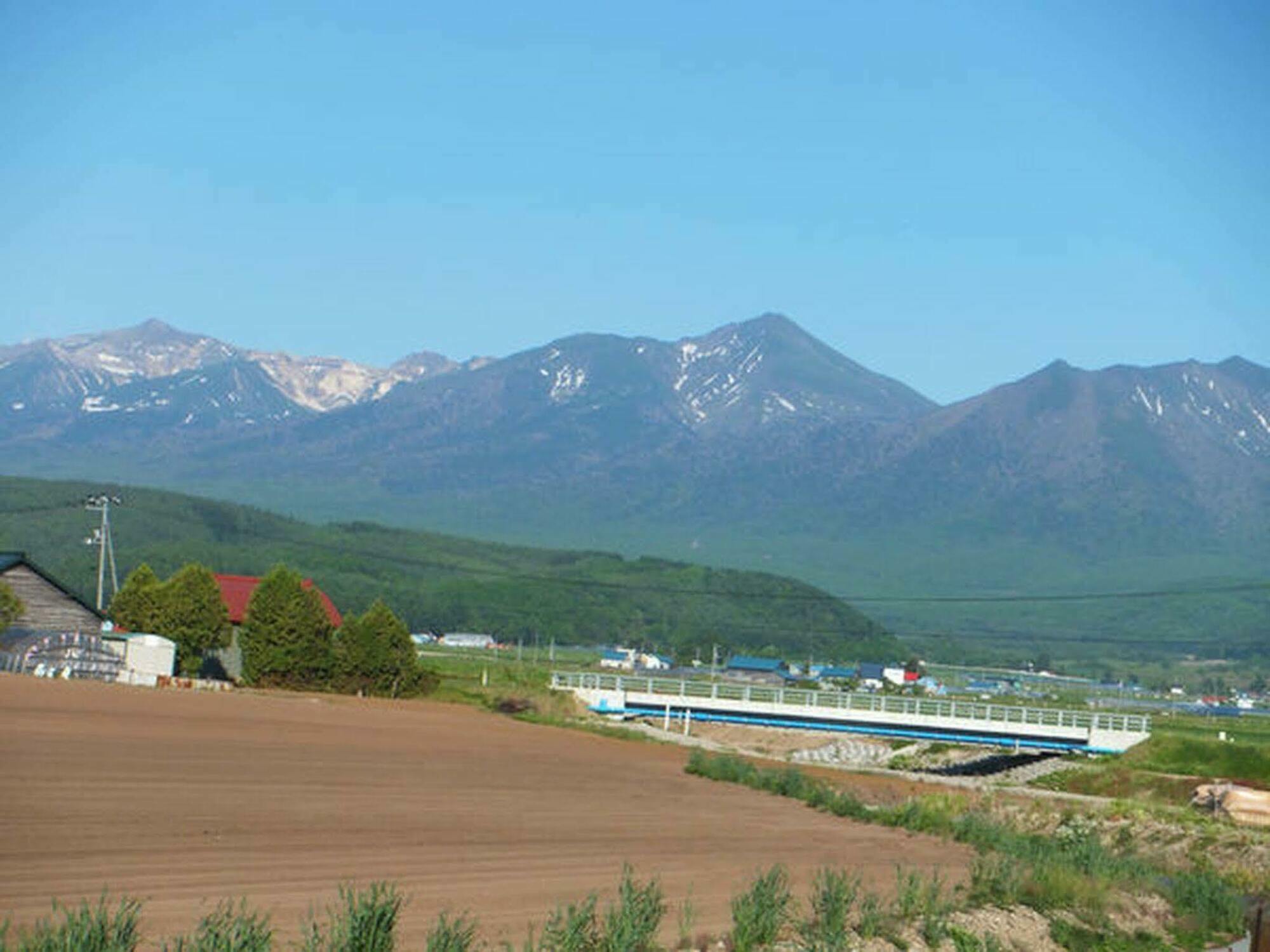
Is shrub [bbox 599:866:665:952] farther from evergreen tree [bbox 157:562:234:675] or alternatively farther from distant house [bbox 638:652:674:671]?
distant house [bbox 638:652:674:671]

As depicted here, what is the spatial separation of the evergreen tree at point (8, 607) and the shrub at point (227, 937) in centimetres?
3900

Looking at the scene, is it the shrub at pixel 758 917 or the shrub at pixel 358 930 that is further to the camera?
the shrub at pixel 758 917

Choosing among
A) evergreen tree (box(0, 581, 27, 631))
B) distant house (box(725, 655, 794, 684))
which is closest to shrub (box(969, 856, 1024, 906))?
evergreen tree (box(0, 581, 27, 631))

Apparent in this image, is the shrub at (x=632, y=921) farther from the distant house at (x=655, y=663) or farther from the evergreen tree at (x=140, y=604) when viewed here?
the distant house at (x=655, y=663)

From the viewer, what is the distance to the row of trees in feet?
193

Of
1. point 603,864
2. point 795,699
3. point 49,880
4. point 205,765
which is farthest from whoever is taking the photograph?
point 795,699

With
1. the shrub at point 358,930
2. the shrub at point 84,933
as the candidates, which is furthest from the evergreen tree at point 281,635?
the shrub at point 84,933

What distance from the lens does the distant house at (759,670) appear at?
400 ft

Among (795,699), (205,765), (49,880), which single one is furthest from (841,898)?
(795,699)

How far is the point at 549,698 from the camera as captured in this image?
216 feet

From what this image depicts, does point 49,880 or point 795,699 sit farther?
point 795,699

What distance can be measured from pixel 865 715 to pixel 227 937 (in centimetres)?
5409

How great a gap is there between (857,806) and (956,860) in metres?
6.23

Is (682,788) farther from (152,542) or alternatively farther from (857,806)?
(152,542)
